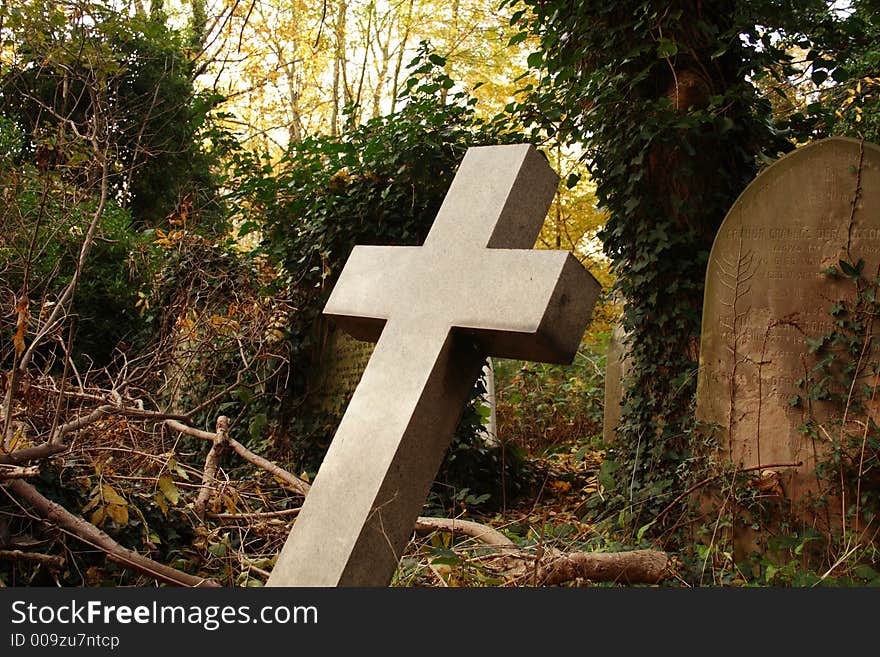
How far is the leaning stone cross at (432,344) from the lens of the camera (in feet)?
7.16

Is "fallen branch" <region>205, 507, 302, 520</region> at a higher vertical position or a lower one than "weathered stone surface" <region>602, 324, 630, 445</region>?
lower

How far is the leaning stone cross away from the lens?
7.16ft

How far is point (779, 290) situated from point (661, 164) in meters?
1.36

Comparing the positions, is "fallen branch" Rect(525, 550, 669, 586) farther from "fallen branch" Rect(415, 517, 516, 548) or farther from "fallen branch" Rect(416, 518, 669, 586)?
"fallen branch" Rect(415, 517, 516, 548)

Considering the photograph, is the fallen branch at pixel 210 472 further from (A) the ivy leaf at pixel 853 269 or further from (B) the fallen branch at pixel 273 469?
(A) the ivy leaf at pixel 853 269

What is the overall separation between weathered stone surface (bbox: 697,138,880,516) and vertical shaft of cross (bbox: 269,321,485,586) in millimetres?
2741

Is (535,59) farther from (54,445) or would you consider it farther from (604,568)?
(54,445)

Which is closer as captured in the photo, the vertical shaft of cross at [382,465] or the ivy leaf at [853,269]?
the vertical shaft of cross at [382,465]

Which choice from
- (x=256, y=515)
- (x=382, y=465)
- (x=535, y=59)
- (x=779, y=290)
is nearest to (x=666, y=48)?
(x=535, y=59)

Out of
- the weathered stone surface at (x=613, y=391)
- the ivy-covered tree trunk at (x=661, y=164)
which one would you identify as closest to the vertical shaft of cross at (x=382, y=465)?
the ivy-covered tree trunk at (x=661, y=164)

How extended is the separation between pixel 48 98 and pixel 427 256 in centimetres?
1006

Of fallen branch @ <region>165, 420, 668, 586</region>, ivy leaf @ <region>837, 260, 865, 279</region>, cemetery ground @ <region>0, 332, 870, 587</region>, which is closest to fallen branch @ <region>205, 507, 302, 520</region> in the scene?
cemetery ground @ <region>0, 332, 870, 587</region>

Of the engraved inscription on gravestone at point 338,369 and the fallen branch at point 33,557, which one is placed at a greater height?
the engraved inscription on gravestone at point 338,369

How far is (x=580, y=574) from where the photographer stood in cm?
303
